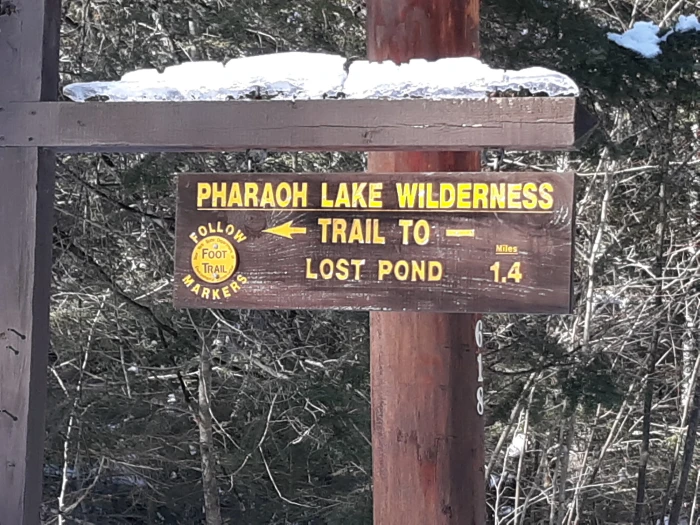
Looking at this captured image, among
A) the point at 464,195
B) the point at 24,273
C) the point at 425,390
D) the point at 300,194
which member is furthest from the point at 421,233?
the point at 24,273

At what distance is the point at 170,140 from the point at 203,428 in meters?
4.83

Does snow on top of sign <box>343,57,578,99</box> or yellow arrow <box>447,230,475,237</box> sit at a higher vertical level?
snow on top of sign <box>343,57,578,99</box>

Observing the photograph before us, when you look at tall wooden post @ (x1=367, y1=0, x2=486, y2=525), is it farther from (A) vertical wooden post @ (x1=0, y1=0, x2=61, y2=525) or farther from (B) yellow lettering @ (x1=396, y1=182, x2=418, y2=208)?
(A) vertical wooden post @ (x1=0, y1=0, x2=61, y2=525)

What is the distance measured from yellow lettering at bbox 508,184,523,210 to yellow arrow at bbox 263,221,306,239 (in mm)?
625

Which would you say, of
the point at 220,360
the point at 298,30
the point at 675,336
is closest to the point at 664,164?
the point at 675,336

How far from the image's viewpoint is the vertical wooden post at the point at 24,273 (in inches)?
102

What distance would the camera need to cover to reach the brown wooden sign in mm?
2342

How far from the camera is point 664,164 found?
21.5 ft

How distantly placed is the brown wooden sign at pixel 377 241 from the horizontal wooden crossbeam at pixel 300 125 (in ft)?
0.36

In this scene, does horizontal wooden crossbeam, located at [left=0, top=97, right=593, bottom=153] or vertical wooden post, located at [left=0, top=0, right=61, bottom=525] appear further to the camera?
vertical wooden post, located at [left=0, top=0, right=61, bottom=525]

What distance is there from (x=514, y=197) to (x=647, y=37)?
12.4 feet

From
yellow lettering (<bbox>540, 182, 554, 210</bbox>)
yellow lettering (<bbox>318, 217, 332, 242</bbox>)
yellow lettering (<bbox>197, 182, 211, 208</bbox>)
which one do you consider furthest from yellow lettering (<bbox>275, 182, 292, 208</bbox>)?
yellow lettering (<bbox>540, 182, 554, 210</bbox>)

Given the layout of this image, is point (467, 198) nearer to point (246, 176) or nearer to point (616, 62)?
point (246, 176)

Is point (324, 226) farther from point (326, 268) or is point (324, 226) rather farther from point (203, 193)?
point (203, 193)
